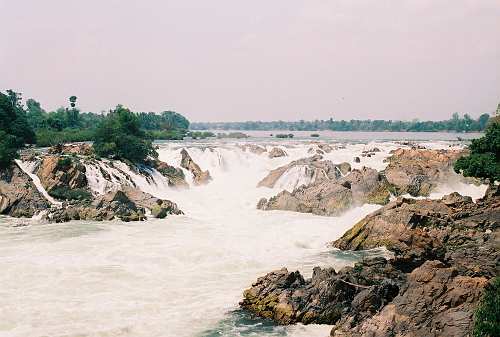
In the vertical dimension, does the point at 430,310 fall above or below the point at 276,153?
below

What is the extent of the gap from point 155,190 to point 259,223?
1597 centimetres

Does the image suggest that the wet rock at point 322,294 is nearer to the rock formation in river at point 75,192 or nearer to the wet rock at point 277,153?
the rock formation in river at point 75,192

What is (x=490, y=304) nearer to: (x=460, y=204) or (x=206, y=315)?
(x=206, y=315)

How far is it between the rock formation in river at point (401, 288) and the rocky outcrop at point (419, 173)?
15010 millimetres

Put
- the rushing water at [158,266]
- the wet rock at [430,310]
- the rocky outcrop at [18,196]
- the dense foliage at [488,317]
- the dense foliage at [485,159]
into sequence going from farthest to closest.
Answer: the rocky outcrop at [18,196] → the dense foliage at [485,159] → the rushing water at [158,266] → the wet rock at [430,310] → the dense foliage at [488,317]

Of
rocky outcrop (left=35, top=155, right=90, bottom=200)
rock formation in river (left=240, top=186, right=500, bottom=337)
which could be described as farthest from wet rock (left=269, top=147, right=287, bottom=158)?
rock formation in river (left=240, top=186, right=500, bottom=337)

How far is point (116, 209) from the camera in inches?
1444

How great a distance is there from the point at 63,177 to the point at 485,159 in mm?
32243

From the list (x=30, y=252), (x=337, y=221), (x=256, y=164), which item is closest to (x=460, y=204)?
(x=337, y=221)

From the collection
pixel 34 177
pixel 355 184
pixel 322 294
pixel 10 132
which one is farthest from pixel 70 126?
pixel 322 294

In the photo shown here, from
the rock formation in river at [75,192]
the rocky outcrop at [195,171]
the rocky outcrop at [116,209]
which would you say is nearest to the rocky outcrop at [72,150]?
the rock formation in river at [75,192]

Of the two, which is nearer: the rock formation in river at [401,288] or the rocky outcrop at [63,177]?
the rock formation in river at [401,288]

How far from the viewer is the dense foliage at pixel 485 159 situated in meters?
30.7

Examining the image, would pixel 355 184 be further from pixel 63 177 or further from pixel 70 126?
pixel 70 126
